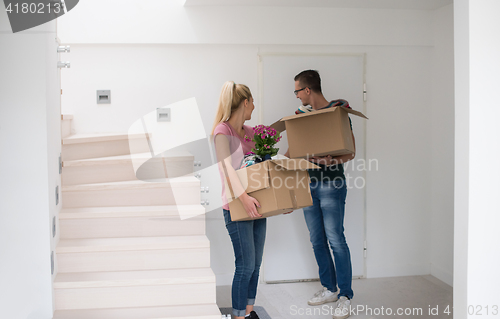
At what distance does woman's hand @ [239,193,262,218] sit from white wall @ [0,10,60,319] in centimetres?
92

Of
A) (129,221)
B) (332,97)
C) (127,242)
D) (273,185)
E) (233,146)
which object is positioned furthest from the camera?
(332,97)

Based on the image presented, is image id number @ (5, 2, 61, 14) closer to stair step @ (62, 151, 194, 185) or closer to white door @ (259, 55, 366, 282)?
stair step @ (62, 151, 194, 185)

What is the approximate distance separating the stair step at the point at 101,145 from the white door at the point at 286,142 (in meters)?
0.98

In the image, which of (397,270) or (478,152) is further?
(397,270)

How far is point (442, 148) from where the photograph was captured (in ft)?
11.7

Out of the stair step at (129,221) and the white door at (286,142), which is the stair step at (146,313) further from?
the white door at (286,142)

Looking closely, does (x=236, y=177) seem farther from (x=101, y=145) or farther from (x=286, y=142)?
(x=286, y=142)

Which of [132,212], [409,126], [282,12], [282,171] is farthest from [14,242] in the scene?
[409,126]

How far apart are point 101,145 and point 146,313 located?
1270mm

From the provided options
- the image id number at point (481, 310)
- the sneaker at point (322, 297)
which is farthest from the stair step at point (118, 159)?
the image id number at point (481, 310)

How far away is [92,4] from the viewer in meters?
3.18

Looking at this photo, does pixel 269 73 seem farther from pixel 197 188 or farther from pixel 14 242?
pixel 14 242

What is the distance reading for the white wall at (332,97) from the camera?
3270mm

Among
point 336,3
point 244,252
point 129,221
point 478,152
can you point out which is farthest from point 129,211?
point 336,3
